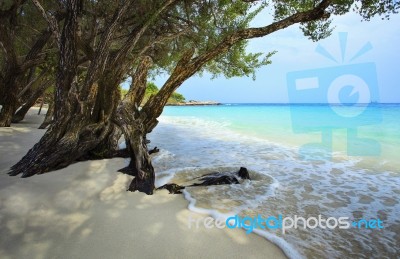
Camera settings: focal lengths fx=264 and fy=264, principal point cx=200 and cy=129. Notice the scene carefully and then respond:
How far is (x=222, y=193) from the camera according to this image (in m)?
5.46

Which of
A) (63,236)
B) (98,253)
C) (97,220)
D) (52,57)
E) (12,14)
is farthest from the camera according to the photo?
(52,57)

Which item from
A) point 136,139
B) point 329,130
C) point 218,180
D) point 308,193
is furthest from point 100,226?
point 329,130

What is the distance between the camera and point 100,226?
141 inches

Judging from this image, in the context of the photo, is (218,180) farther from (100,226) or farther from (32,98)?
(32,98)

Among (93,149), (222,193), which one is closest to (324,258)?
(222,193)

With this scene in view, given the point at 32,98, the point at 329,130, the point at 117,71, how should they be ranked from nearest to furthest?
1. the point at 117,71
2. the point at 32,98
3. the point at 329,130

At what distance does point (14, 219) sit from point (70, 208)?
71cm

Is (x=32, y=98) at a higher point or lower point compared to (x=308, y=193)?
higher

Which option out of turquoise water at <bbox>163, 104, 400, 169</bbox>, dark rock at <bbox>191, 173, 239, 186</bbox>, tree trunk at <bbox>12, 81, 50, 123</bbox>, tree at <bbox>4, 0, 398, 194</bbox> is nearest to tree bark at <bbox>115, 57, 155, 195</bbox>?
tree at <bbox>4, 0, 398, 194</bbox>

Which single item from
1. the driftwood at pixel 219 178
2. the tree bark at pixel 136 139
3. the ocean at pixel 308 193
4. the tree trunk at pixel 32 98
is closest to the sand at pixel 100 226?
the tree bark at pixel 136 139

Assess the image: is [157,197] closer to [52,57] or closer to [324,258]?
[324,258]

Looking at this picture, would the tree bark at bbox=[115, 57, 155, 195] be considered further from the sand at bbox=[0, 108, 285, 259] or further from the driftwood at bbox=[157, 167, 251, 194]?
the driftwood at bbox=[157, 167, 251, 194]

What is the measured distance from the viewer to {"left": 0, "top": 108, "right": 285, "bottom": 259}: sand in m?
3.10

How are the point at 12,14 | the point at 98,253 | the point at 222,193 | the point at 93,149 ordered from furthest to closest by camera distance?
1. the point at 12,14
2. the point at 93,149
3. the point at 222,193
4. the point at 98,253
